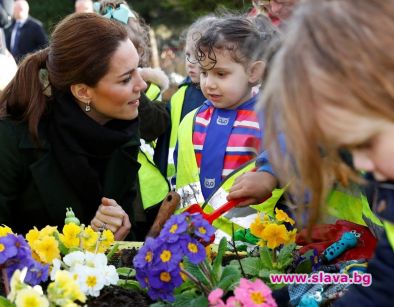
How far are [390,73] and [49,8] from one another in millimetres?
19343

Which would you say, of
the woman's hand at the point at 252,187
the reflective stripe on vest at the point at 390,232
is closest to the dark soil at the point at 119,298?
the woman's hand at the point at 252,187

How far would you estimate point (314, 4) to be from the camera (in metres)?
1.24

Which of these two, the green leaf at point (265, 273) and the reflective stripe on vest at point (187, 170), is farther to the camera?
the reflective stripe on vest at point (187, 170)

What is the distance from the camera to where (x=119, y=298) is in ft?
6.81

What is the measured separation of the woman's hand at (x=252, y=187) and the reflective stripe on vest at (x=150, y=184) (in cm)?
100

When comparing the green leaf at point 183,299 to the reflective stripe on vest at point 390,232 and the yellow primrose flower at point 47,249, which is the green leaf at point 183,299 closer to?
the yellow primrose flower at point 47,249

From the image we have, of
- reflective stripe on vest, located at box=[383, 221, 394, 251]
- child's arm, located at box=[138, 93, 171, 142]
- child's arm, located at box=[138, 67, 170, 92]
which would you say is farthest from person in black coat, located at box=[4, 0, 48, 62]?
reflective stripe on vest, located at box=[383, 221, 394, 251]

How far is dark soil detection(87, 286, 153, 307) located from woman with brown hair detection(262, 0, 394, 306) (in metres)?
0.92

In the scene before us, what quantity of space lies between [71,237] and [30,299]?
1.76 feet

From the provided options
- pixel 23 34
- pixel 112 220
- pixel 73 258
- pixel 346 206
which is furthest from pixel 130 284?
pixel 23 34

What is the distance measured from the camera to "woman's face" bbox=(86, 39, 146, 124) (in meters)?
2.99

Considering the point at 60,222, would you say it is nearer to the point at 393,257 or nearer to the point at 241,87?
the point at 241,87

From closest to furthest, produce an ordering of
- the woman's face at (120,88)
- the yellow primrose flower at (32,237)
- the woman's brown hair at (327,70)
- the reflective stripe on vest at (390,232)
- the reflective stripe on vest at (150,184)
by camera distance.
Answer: the woman's brown hair at (327,70), the reflective stripe on vest at (390,232), the yellow primrose flower at (32,237), the woman's face at (120,88), the reflective stripe on vest at (150,184)

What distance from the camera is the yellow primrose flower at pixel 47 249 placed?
6.97ft
